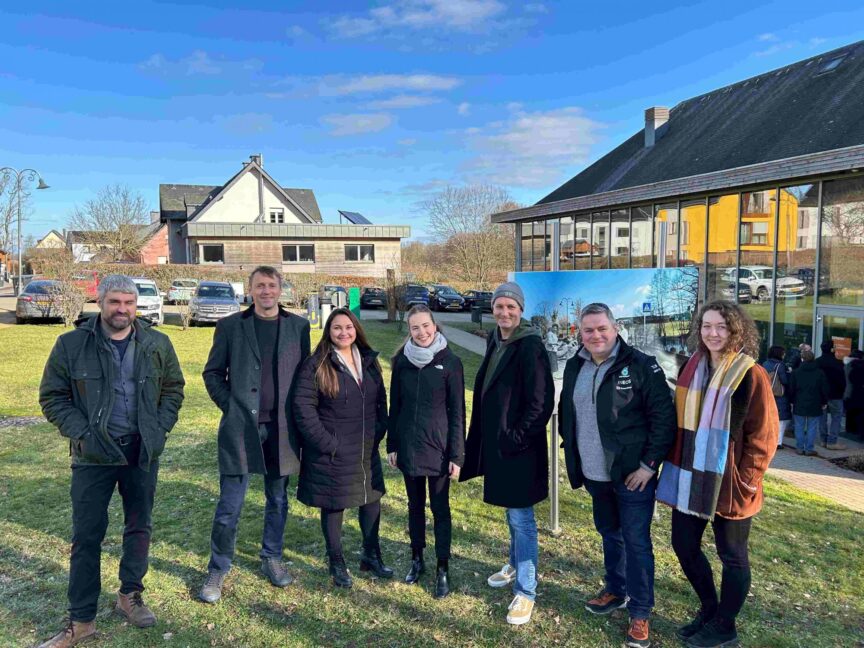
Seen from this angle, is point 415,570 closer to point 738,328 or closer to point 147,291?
point 738,328

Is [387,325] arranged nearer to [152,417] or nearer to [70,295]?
[70,295]

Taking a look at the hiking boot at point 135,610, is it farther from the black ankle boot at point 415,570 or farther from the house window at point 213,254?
the house window at point 213,254

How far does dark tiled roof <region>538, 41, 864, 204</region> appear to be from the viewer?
13.2 meters

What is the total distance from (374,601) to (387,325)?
20.0m

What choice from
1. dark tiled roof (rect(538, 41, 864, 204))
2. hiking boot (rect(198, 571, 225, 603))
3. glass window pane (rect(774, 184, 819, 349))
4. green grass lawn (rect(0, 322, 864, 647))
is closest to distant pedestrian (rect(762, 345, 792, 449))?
glass window pane (rect(774, 184, 819, 349))

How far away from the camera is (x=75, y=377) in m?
3.20

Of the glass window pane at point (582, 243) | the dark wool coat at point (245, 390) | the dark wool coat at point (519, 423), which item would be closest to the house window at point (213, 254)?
the glass window pane at point (582, 243)

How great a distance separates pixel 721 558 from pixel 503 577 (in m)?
1.43

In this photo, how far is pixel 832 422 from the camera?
8.80 m

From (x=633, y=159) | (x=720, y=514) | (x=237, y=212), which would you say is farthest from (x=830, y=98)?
(x=237, y=212)

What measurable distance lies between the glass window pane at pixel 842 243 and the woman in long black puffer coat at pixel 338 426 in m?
9.57

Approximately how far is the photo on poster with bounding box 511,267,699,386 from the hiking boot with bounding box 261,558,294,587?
8.34 ft

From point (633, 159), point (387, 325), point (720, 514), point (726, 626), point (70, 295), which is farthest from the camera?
point (387, 325)

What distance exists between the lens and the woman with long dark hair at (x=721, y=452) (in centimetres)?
296
